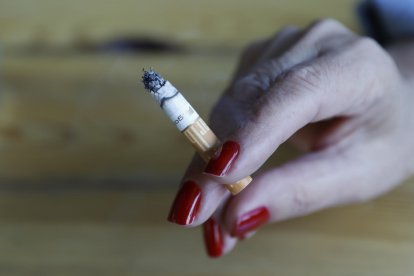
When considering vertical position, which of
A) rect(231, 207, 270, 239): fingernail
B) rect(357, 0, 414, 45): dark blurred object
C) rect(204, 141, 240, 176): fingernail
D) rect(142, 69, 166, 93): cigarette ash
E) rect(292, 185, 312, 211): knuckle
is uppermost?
rect(357, 0, 414, 45): dark blurred object

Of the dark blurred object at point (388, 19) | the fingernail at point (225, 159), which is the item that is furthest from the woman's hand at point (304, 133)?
the dark blurred object at point (388, 19)

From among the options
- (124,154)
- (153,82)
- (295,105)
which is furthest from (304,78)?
(124,154)

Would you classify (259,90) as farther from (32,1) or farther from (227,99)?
(32,1)

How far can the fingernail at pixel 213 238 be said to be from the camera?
0.53m

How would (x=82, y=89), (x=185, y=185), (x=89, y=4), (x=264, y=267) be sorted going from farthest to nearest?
1. (x=89, y=4)
2. (x=82, y=89)
3. (x=264, y=267)
4. (x=185, y=185)

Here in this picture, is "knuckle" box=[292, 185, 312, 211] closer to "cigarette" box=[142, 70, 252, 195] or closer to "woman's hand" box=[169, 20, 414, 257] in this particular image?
"woman's hand" box=[169, 20, 414, 257]

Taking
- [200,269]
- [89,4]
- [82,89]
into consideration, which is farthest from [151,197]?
[89,4]

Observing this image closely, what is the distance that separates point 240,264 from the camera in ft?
1.81

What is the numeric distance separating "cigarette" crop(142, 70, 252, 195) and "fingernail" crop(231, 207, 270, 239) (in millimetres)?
131

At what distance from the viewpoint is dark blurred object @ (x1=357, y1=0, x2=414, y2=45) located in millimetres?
727

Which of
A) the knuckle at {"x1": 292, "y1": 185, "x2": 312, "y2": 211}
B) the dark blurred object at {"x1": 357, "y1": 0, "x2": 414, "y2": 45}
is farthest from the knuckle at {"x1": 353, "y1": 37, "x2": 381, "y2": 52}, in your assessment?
the dark blurred object at {"x1": 357, "y1": 0, "x2": 414, "y2": 45}

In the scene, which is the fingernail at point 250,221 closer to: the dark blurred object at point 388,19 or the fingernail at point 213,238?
the fingernail at point 213,238

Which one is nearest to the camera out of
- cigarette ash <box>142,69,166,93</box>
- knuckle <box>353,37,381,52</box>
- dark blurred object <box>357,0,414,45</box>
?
cigarette ash <box>142,69,166,93</box>

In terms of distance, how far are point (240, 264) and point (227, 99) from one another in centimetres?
18
